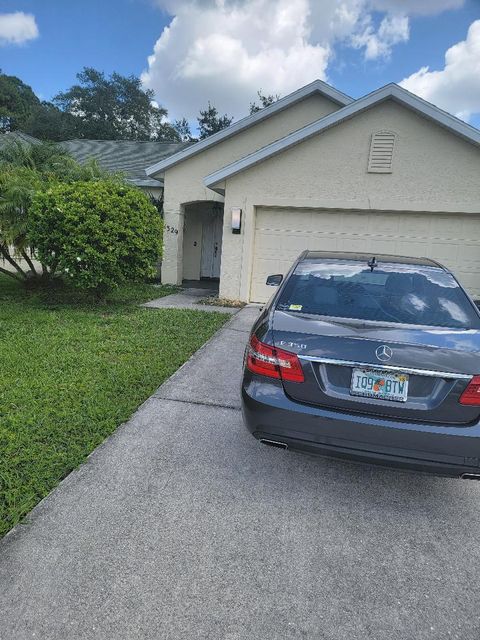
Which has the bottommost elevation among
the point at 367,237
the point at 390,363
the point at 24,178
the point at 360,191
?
the point at 390,363

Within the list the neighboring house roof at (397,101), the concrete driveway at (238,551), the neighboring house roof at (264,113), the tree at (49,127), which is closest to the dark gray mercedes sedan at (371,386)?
the concrete driveway at (238,551)

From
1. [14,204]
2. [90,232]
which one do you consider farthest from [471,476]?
[14,204]

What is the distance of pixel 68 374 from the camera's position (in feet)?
15.4

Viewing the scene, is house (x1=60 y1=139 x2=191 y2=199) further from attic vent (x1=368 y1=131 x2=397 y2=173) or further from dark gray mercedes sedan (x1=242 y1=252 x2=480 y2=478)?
dark gray mercedes sedan (x1=242 y1=252 x2=480 y2=478)

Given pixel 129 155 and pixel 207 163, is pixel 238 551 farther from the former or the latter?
pixel 129 155

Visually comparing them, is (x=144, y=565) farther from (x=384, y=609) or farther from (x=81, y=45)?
(x=81, y=45)

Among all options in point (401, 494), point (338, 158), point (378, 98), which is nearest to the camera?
point (401, 494)

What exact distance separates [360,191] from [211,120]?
33786mm

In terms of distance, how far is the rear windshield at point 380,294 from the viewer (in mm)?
2922

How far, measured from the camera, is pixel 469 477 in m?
2.39

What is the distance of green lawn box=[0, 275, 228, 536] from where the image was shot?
9.80ft

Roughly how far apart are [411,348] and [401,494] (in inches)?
46.3

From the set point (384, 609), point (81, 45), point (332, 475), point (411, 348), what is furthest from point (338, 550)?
point (81, 45)

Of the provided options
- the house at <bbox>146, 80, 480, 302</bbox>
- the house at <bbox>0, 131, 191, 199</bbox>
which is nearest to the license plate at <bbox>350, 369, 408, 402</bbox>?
the house at <bbox>146, 80, 480, 302</bbox>
